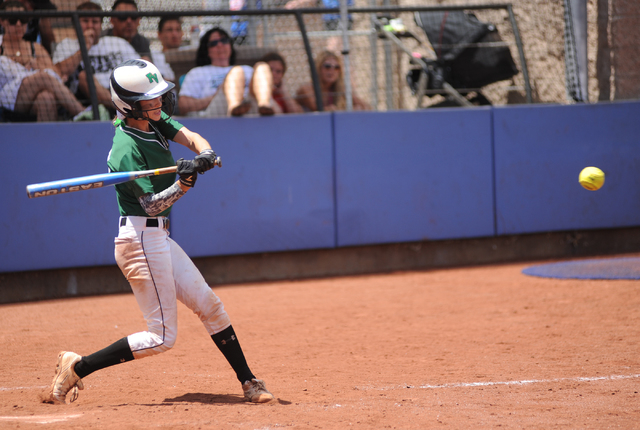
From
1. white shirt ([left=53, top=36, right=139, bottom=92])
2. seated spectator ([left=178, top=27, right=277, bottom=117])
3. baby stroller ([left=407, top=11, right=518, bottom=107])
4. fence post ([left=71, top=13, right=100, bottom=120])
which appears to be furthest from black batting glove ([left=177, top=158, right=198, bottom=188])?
baby stroller ([left=407, top=11, right=518, bottom=107])

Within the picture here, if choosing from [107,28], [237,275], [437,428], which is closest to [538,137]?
[237,275]

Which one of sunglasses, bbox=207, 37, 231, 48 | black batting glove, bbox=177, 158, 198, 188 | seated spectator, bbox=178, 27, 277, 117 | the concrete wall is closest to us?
black batting glove, bbox=177, 158, 198, 188

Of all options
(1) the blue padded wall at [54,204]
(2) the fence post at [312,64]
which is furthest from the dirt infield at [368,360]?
(2) the fence post at [312,64]

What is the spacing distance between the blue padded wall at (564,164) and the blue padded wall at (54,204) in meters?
5.06

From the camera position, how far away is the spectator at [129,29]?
770 centimetres

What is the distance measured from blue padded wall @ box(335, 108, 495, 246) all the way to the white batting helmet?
4711 millimetres

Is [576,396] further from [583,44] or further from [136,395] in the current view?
[583,44]

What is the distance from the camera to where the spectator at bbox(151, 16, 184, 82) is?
25.8 ft

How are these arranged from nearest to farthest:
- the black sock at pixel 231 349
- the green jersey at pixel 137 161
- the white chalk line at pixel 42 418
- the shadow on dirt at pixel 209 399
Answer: the white chalk line at pixel 42 418, the green jersey at pixel 137 161, the shadow on dirt at pixel 209 399, the black sock at pixel 231 349

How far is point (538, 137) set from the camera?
8781 mm

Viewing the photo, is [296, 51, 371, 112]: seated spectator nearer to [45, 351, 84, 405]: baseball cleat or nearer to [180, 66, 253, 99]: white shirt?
[180, 66, 253, 99]: white shirt

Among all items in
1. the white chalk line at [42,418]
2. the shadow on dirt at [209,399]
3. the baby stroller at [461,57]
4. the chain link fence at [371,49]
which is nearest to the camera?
the white chalk line at [42,418]

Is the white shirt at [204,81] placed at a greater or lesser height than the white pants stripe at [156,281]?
greater

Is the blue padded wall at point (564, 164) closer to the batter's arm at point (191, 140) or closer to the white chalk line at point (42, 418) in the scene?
the batter's arm at point (191, 140)
